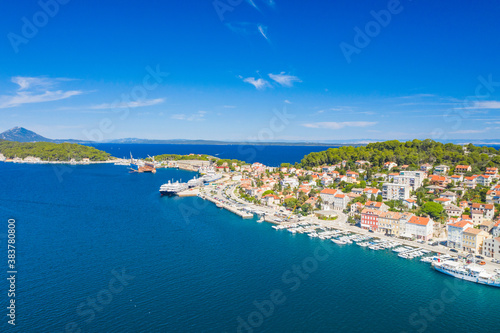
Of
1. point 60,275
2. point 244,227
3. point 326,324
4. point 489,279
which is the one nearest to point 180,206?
point 244,227

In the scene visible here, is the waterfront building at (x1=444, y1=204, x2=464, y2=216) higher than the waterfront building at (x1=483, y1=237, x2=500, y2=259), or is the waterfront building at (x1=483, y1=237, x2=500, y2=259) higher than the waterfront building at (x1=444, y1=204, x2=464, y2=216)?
the waterfront building at (x1=444, y1=204, x2=464, y2=216)

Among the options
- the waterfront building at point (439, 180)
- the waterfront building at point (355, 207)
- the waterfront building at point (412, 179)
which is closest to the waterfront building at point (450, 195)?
the waterfront building at point (439, 180)

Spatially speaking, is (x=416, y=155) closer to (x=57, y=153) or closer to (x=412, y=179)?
(x=412, y=179)

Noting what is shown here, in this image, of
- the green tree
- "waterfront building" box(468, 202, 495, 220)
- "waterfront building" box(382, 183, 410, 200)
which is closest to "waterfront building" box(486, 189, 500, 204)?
"waterfront building" box(468, 202, 495, 220)

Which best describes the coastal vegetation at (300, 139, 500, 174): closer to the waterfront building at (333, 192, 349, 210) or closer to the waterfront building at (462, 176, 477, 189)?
the waterfront building at (462, 176, 477, 189)

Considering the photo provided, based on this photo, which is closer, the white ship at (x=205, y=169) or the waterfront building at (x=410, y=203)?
the waterfront building at (x=410, y=203)

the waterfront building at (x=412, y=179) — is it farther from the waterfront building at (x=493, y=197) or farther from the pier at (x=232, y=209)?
the pier at (x=232, y=209)
